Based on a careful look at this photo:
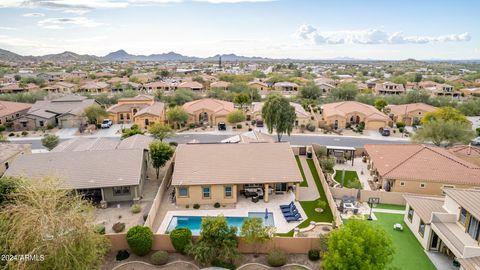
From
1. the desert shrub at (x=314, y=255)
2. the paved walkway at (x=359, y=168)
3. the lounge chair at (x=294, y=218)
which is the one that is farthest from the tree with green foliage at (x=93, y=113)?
the desert shrub at (x=314, y=255)

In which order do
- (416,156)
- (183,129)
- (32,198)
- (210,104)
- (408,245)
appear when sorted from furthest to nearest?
(210,104)
(183,129)
(416,156)
(408,245)
(32,198)

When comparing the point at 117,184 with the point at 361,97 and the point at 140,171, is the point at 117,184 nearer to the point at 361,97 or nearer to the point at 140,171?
the point at 140,171

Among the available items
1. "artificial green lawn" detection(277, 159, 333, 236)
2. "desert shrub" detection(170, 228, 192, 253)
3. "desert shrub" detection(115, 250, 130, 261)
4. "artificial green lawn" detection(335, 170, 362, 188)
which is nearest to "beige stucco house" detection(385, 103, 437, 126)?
"artificial green lawn" detection(335, 170, 362, 188)

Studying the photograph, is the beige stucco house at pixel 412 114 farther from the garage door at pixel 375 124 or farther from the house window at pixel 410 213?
the house window at pixel 410 213

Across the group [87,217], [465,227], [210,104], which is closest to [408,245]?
[465,227]

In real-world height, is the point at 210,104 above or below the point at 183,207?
above

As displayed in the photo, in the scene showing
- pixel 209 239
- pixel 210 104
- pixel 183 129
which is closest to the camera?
pixel 209 239
